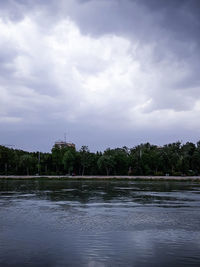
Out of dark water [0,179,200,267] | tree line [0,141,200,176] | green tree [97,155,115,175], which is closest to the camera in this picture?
dark water [0,179,200,267]

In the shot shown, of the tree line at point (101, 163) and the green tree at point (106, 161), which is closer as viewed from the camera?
the green tree at point (106, 161)

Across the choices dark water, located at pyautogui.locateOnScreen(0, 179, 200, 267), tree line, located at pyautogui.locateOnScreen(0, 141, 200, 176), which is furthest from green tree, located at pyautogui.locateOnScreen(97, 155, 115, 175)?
dark water, located at pyautogui.locateOnScreen(0, 179, 200, 267)

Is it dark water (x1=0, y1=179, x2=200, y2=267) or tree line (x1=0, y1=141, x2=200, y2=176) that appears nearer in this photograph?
dark water (x1=0, y1=179, x2=200, y2=267)

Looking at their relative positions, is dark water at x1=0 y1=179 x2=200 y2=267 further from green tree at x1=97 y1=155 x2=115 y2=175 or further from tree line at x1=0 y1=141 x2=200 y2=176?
tree line at x1=0 y1=141 x2=200 y2=176

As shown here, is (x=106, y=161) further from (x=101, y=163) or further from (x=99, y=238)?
(x=99, y=238)

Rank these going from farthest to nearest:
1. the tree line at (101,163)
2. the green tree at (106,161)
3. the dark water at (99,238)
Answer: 1. the tree line at (101,163)
2. the green tree at (106,161)
3. the dark water at (99,238)

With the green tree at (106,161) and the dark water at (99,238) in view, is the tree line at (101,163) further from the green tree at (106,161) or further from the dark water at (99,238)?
the dark water at (99,238)

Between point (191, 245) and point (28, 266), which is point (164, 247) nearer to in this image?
point (191, 245)

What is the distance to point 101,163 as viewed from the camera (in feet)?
263

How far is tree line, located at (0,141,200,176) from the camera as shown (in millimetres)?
82688

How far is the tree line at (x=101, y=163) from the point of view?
82688 millimetres

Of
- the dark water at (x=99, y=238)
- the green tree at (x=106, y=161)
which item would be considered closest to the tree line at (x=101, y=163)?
the green tree at (x=106, y=161)

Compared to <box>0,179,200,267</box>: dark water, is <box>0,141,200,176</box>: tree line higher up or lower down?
higher up

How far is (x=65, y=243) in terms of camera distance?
1190cm
